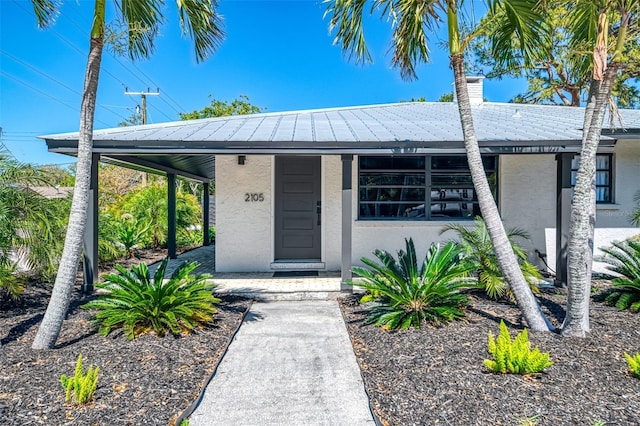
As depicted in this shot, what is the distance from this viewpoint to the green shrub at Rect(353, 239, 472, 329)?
16.5 ft

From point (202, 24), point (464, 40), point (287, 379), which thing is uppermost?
point (202, 24)

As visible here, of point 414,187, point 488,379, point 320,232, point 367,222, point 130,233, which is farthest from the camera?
point 130,233

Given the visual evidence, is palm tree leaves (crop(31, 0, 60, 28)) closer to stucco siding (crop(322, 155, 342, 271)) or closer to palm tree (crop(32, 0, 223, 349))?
palm tree (crop(32, 0, 223, 349))

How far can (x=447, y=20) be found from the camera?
193 inches

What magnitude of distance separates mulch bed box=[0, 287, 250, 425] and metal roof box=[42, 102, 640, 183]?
2.76 metres

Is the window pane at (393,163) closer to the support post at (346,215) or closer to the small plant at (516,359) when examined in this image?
the support post at (346,215)

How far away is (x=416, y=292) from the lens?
5.17 meters

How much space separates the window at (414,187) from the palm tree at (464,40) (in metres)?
3.08

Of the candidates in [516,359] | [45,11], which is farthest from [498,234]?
[45,11]

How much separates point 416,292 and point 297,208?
4.24 m

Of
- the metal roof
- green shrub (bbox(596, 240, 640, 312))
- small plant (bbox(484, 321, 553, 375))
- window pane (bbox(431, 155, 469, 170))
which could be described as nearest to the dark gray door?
the metal roof

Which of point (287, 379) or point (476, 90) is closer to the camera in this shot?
point (287, 379)

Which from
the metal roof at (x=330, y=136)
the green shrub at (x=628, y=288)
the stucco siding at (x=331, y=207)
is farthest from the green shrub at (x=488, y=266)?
the stucco siding at (x=331, y=207)

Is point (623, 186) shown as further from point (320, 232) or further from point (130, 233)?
point (130, 233)
